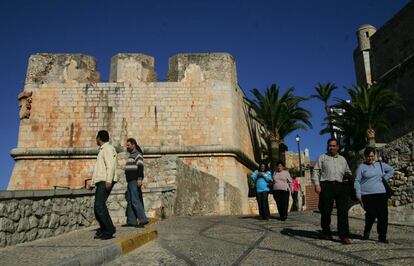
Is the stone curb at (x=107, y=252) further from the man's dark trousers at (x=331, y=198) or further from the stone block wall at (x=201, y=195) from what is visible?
the stone block wall at (x=201, y=195)

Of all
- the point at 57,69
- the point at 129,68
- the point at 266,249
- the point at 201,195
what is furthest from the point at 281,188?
the point at 57,69

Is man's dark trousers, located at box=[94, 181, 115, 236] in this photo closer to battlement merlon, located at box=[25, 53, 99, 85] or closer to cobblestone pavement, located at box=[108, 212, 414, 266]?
cobblestone pavement, located at box=[108, 212, 414, 266]

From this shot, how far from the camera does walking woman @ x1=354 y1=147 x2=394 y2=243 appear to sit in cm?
520

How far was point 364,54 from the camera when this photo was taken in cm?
3116

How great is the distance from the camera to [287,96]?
20.6 meters

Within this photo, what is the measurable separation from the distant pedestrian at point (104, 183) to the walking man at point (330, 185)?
8.79 ft

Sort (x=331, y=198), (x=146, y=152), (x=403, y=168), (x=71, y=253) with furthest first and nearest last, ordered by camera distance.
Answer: (x=146, y=152)
(x=403, y=168)
(x=331, y=198)
(x=71, y=253)

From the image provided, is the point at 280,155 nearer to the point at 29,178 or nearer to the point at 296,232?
the point at 29,178

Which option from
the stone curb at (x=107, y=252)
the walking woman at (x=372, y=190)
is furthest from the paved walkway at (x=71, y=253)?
the walking woman at (x=372, y=190)

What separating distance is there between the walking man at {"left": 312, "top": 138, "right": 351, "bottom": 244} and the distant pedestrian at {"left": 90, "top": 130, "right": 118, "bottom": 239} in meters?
2.68

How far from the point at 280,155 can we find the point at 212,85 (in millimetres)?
6605

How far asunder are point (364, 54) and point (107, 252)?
31447mm

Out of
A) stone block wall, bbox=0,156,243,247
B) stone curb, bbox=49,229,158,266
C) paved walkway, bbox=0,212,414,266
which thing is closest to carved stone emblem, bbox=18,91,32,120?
stone block wall, bbox=0,156,243,247

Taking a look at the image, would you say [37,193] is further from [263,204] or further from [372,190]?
[263,204]
